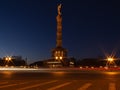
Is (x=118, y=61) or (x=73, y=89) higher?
(x=118, y=61)

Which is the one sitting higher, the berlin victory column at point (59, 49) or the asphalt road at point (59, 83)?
the berlin victory column at point (59, 49)

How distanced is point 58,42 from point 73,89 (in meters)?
78.8

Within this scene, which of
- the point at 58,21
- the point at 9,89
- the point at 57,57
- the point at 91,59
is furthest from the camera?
the point at 91,59

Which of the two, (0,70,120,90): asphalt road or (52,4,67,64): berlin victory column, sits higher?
(52,4,67,64): berlin victory column

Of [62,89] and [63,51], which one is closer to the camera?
[62,89]

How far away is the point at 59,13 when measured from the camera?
102m

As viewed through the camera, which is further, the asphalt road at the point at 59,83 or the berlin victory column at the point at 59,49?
the berlin victory column at the point at 59,49

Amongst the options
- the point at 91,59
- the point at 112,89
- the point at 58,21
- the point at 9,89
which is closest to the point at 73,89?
the point at 112,89

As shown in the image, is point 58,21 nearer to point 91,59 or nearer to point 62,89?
point 91,59

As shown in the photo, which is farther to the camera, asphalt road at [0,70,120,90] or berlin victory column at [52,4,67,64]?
berlin victory column at [52,4,67,64]

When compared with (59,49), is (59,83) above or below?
below

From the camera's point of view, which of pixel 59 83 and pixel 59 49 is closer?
pixel 59 83

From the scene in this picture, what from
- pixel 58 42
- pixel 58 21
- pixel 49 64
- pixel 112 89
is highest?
pixel 58 21

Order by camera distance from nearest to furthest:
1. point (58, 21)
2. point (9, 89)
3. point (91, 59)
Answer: point (9, 89), point (58, 21), point (91, 59)
